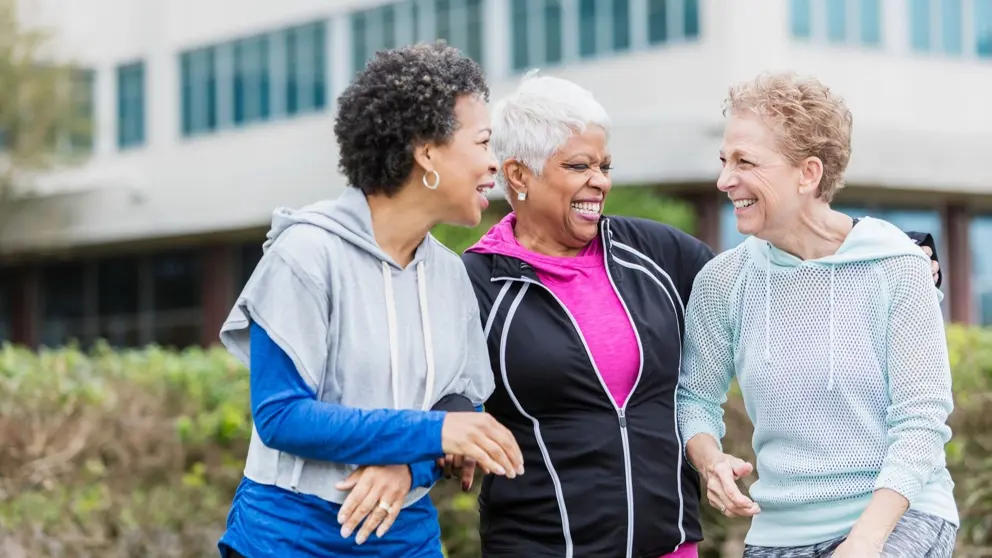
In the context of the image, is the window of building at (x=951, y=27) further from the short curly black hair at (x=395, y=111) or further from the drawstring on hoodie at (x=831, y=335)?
the short curly black hair at (x=395, y=111)

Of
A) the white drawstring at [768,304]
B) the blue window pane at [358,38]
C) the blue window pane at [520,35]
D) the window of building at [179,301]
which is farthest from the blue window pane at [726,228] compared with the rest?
the white drawstring at [768,304]

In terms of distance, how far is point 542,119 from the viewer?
413 centimetres

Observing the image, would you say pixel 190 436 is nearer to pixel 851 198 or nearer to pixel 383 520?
pixel 383 520

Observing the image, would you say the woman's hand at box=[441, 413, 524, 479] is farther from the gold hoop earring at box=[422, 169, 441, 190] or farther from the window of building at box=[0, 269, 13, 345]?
the window of building at box=[0, 269, 13, 345]

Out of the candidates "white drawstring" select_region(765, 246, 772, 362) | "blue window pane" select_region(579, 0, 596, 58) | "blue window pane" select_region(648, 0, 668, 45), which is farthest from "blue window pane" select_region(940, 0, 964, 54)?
"white drawstring" select_region(765, 246, 772, 362)

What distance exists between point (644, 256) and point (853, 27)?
21732mm

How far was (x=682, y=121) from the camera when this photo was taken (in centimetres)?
2386

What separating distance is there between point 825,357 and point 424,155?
42.2 inches

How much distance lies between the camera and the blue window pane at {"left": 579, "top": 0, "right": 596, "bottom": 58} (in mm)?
24797

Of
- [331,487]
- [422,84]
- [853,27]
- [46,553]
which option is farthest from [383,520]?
[853,27]

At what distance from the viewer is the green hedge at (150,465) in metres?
6.54

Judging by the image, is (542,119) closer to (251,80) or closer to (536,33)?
(536,33)

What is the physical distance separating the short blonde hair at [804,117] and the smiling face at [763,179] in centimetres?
2

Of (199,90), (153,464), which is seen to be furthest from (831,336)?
(199,90)
